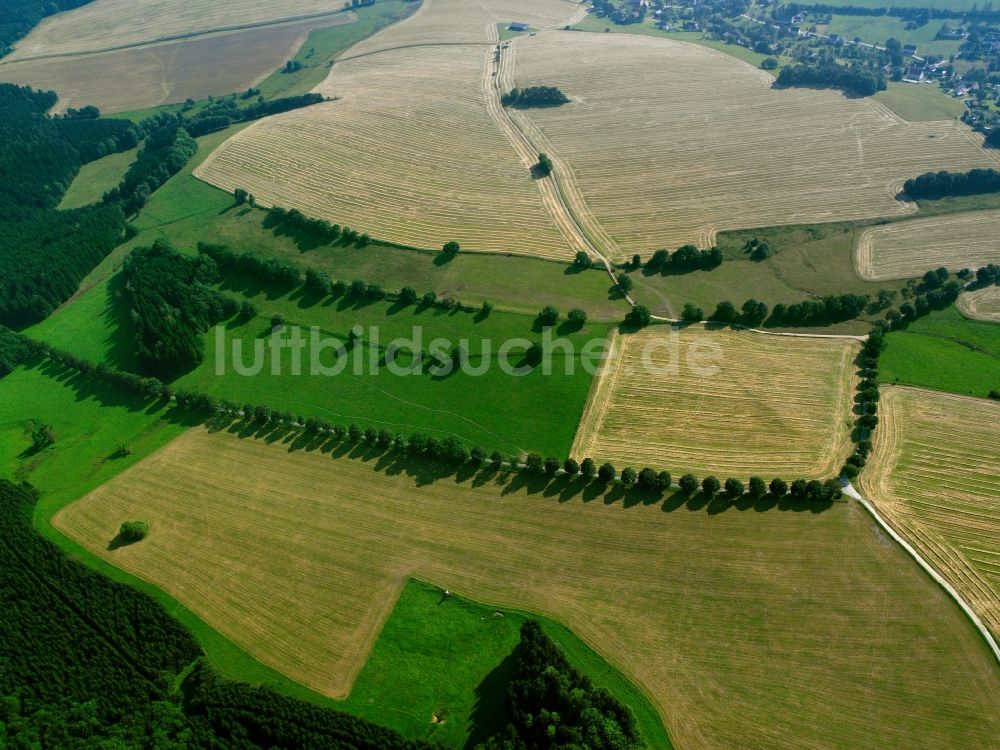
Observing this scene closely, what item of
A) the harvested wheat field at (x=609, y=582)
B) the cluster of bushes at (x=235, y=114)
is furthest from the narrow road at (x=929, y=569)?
the cluster of bushes at (x=235, y=114)

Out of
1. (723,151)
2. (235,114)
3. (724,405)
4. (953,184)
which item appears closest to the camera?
(724,405)

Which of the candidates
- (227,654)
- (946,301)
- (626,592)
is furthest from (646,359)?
(227,654)

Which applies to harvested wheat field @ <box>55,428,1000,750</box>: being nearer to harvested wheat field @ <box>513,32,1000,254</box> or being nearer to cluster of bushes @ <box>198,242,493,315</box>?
cluster of bushes @ <box>198,242,493,315</box>

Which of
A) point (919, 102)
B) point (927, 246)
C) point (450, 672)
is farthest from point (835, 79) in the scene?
point (450, 672)

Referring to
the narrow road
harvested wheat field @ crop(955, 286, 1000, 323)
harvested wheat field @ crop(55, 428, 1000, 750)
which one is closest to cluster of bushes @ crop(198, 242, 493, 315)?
harvested wheat field @ crop(55, 428, 1000, 750)

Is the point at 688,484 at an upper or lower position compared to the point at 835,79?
lower

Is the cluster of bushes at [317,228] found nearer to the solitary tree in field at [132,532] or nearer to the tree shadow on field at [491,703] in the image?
the solitary tree in field at [132,532]

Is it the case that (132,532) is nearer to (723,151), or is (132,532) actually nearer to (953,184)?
(723,151)
